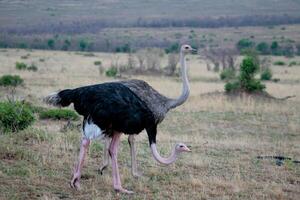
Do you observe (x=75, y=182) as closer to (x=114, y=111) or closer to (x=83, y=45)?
(x=114, y=111)

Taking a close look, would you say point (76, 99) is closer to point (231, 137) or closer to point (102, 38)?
point (231, 137)

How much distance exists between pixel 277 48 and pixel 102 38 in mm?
20130

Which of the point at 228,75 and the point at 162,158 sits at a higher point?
the point at 162,158

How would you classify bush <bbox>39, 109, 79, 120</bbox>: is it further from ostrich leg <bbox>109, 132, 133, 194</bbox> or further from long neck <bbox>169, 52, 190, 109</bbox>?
ostrich leg <bbox>109, 132, 133, 194</bbox>

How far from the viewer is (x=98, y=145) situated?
976 centimetres

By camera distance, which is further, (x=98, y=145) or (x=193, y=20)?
(x=193, y=20)

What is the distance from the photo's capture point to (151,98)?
784cm

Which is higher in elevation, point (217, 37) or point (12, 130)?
point (12, 130)

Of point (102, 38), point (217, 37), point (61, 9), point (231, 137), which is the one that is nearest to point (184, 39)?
point (217, 37)

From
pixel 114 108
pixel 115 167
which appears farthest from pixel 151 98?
pixel 115 167

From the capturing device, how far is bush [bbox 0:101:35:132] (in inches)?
410

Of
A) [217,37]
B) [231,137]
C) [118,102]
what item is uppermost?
[118,102]

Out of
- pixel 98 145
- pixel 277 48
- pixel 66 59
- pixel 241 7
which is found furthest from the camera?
pixel 241 7

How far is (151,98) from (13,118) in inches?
137
